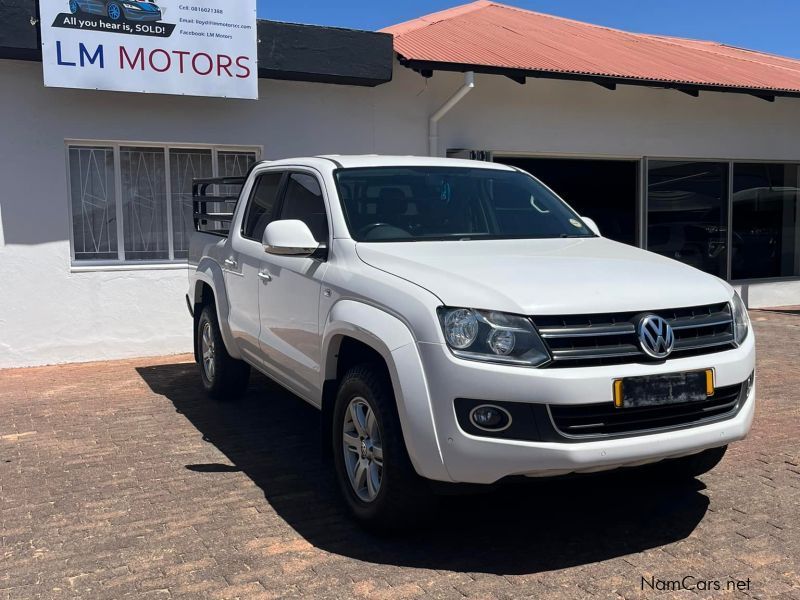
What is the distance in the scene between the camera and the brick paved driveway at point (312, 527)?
3551 mm

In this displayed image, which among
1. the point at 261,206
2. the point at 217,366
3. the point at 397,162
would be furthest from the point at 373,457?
the point at 217,366

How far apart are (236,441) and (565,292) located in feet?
9.96

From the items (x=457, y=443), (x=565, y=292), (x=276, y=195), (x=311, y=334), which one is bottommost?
(x=457, y=443)

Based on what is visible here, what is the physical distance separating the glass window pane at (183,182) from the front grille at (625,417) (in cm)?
660

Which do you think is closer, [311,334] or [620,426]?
[620,426]

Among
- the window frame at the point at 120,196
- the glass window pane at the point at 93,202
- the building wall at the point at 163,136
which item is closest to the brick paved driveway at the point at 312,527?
the building wall at the point at 163,136

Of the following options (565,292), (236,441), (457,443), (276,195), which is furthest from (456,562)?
(276,195)

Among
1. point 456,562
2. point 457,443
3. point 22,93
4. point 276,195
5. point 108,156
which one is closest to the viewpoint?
point 457,443

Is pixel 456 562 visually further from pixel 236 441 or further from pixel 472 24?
pixel 472 24

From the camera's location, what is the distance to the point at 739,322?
401 centimetres

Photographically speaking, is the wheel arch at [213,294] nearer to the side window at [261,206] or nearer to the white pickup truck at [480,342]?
the side window at [261,206]

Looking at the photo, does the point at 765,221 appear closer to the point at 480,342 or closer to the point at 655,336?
the point at 655,336

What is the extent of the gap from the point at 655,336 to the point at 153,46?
6.53 m

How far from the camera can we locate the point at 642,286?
147 inches
